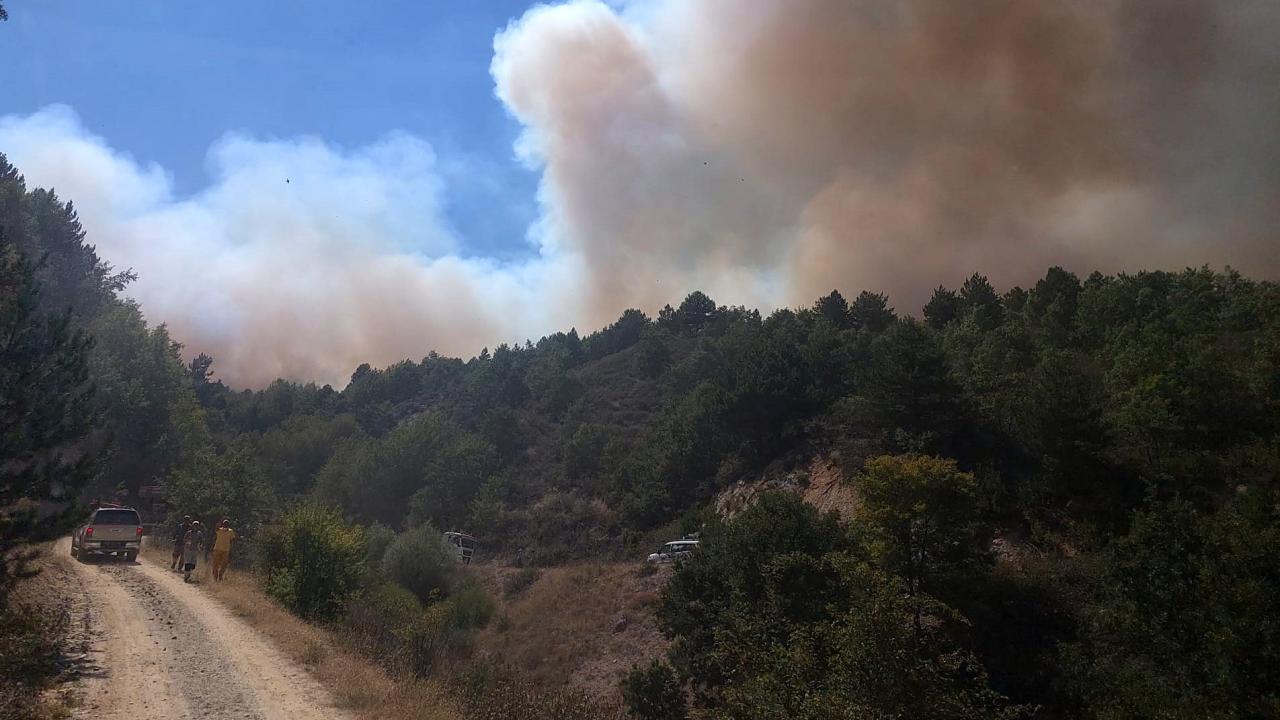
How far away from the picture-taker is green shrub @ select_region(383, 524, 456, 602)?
4572 centimetres

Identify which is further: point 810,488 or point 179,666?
point 810,488

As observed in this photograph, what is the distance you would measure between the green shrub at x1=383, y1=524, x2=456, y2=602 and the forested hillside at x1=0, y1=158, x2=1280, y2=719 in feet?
28.4

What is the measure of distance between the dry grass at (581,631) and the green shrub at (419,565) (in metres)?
4.88

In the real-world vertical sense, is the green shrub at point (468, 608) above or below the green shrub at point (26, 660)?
below

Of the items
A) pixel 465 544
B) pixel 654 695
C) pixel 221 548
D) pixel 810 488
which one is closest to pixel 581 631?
pixel 654 695

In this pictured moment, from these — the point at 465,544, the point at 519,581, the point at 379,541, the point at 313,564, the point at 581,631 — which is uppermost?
the point at 313,564

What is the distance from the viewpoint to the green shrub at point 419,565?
45.7m

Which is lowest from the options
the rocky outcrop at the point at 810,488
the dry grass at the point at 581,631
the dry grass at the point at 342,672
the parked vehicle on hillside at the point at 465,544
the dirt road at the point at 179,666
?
the dry grass at the point at 581,631

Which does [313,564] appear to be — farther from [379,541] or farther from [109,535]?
[379,541]

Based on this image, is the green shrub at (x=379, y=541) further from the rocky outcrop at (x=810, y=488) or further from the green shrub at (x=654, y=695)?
the rocky outcrop at (x=810, y=488)

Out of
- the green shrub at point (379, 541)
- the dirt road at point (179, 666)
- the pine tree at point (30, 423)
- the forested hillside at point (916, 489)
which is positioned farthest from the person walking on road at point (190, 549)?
the green shrub at point (379, 541)

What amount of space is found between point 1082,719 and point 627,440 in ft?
203

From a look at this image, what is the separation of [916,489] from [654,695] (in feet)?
46.8

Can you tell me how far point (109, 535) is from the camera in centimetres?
2766
